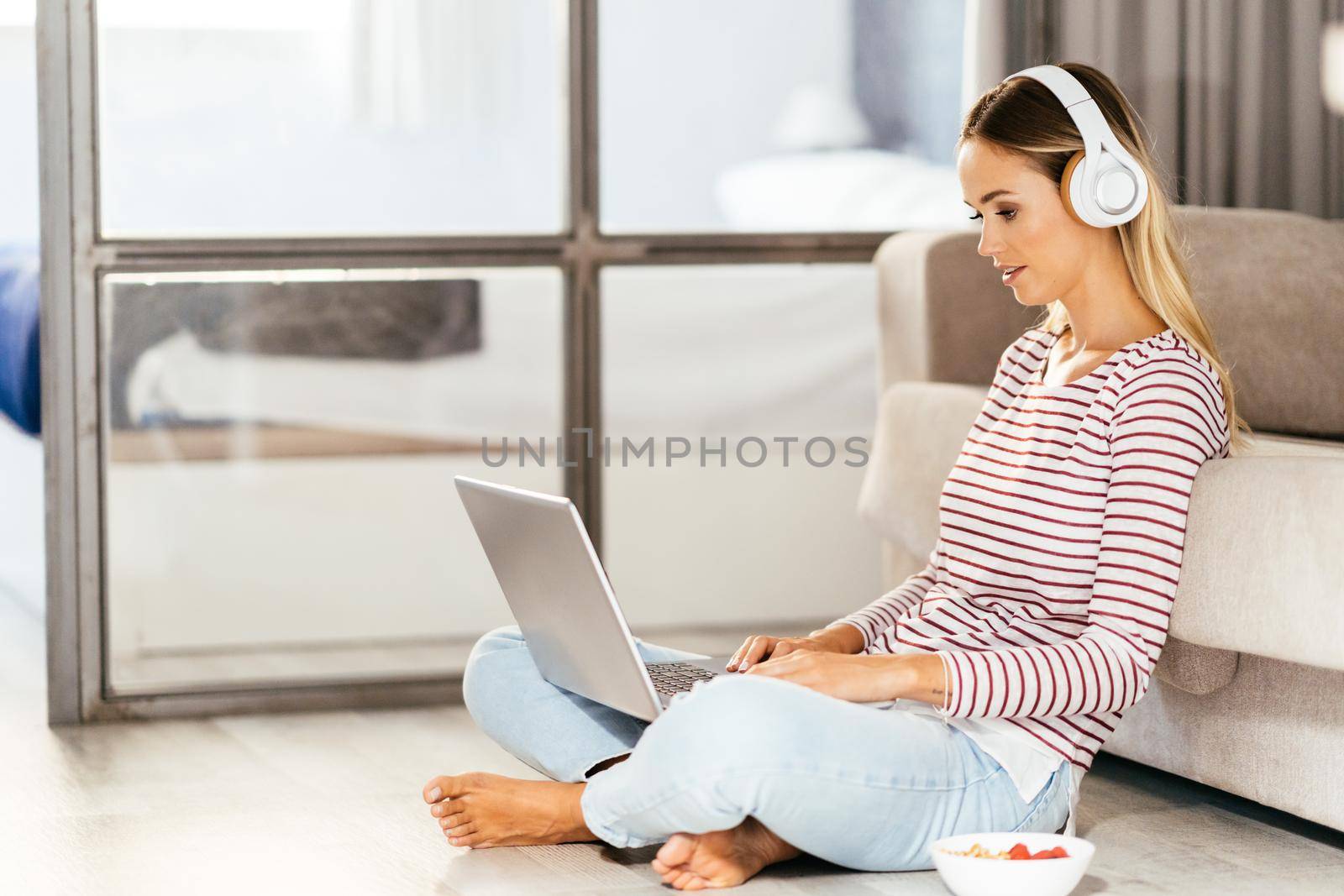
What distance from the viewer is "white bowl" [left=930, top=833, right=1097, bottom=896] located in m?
1.58

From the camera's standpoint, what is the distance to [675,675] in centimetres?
184

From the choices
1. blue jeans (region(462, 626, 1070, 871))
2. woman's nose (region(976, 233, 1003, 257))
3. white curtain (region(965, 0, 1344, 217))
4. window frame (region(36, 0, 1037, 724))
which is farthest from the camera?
white curtain (region(965, 0, 1344, 217))

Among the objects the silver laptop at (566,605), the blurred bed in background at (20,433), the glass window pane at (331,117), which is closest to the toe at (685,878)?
the silver laptop at (566,605)

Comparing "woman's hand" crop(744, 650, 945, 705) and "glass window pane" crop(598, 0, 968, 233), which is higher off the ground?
"glass window pane" crop(598, 0, 968, 233)

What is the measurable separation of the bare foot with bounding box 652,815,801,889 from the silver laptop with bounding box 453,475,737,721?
0.13 m

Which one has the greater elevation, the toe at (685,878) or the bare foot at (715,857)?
the bare foot at (715,857)

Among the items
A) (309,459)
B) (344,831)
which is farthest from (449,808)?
(309,459)

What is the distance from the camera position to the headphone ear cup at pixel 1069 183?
1.70m

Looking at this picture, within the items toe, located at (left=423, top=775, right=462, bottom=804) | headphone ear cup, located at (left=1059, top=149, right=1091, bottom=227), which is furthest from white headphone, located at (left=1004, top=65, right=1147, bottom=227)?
toe, located at (left=423, top=775, right=462, bottom=804)

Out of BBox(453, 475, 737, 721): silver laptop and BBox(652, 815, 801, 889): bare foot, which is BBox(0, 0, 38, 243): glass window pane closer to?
BBox(453, 475, 737, 721): silver laptop

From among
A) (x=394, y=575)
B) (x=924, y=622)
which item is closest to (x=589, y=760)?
(x=924, y=622)

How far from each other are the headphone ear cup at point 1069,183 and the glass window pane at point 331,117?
1.30m

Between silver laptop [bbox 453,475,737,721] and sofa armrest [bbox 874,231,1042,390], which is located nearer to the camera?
silver laptop [bbox 453,475,737,721]

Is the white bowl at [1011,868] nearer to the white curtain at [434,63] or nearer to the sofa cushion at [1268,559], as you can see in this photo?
the sofa cushion at [1268,559]
